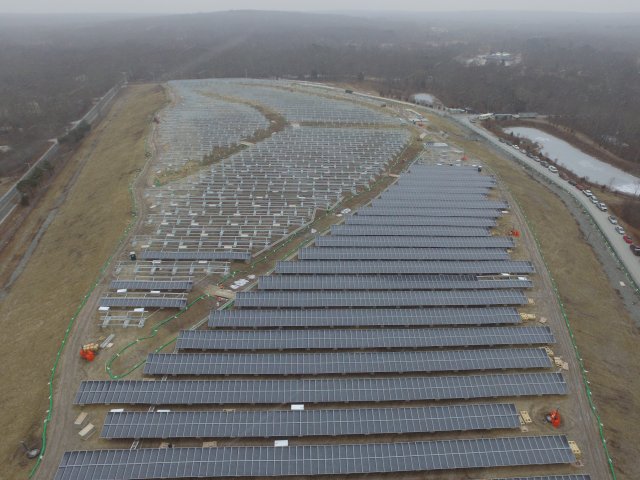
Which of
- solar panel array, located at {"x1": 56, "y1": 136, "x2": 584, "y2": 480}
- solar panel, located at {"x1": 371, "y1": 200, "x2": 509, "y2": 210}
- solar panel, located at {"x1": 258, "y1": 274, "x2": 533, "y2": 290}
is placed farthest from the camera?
solar panel, located at {"x1": 371, "y1": 200, "x2": 509, "y2": 210}

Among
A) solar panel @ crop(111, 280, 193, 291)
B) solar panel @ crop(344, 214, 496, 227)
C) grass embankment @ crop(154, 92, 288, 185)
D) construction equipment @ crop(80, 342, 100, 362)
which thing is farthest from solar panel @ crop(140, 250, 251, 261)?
grass embankment @ crop(154, 92, 288, 185)

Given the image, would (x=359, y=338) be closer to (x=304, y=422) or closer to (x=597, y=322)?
(x=304, y=422)

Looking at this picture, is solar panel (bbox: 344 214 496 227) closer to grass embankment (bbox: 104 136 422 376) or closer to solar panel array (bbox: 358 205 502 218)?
solar panel array (bbox: 358 205 502 218)

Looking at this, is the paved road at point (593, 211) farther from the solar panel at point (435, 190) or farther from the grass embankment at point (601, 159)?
the solar panel at point (435, 190)

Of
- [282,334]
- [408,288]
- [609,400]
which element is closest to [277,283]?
[282,334]

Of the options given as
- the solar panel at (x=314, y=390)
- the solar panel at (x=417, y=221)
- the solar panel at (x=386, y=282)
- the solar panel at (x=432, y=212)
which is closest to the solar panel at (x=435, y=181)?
the solar panel at (x=432, y=212)
